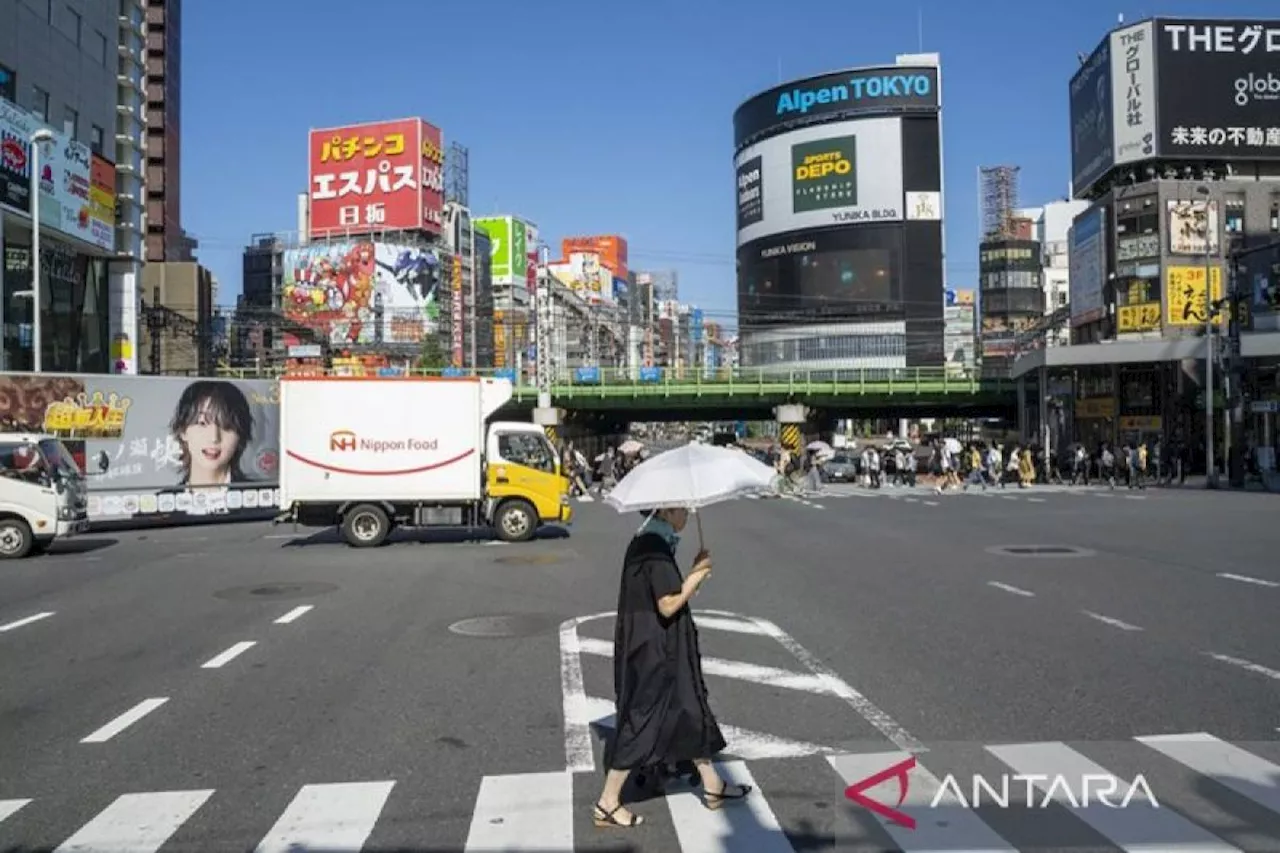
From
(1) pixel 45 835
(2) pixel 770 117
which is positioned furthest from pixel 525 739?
(2) pixel 770 117

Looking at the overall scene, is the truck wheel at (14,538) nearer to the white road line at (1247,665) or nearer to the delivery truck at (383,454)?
the delivery truck at (383,454)

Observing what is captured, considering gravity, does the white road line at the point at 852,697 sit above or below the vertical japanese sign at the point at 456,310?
below

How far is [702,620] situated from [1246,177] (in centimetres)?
5916

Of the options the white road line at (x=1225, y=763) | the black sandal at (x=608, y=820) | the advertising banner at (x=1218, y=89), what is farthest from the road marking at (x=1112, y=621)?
the advertising banner at (x=1218, y=89)

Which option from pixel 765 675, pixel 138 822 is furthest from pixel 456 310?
pixel 138 822

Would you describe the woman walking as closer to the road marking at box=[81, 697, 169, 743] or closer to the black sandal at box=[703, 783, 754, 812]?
the black sandal at box=[703, 783, 754, 812]

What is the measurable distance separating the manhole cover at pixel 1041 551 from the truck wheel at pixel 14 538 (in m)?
17.0

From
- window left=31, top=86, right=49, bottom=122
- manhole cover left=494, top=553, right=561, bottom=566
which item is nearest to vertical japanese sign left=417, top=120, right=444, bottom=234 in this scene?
window left=31, top=86, right=49, bottom=122

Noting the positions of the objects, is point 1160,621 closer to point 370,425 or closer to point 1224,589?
point 1224,589

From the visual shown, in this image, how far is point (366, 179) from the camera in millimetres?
98688

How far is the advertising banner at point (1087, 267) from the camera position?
5988 cm

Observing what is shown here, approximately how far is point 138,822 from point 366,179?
98.4 m

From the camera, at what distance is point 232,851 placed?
17.0ft

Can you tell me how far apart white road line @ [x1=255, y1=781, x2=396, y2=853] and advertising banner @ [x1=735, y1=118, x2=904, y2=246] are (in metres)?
103
